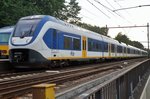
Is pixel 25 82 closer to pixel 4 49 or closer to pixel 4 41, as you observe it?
pixel 4 49

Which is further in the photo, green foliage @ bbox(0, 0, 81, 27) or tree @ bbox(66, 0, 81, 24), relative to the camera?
tree @ bbox(66, 0, 81, 24)

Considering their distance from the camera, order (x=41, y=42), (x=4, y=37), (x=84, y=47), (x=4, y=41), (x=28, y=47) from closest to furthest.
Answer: (x=28, y=47), (x=41, y=42), (x=84, y=47), (x=4, y=41), (x=4, y=37)

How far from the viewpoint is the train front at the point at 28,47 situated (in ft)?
70.7

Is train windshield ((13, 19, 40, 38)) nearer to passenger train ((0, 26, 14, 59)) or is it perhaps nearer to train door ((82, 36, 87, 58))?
passenger train ((0, 26, 14, 59))

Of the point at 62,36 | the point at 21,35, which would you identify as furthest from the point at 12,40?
the point at 62,36

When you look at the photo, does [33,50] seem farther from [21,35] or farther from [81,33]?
[81,33]

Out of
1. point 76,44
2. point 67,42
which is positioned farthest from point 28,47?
point 76,44

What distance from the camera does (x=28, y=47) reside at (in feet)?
70.4

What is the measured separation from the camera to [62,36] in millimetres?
24984

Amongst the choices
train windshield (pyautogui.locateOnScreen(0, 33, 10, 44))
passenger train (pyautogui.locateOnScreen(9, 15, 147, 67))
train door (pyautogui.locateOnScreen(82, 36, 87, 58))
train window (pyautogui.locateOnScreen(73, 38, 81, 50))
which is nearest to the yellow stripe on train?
train windshield (pyautogui.locateOnScreen(0, 33, 10, 44))

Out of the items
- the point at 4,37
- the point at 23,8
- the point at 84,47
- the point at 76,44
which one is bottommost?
the point at 84,47

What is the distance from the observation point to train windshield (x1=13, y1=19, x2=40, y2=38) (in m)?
22.0

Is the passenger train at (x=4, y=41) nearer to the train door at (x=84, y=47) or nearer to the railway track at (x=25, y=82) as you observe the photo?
the train door at (x=84, y=47)

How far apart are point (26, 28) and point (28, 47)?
1441 millimetres
